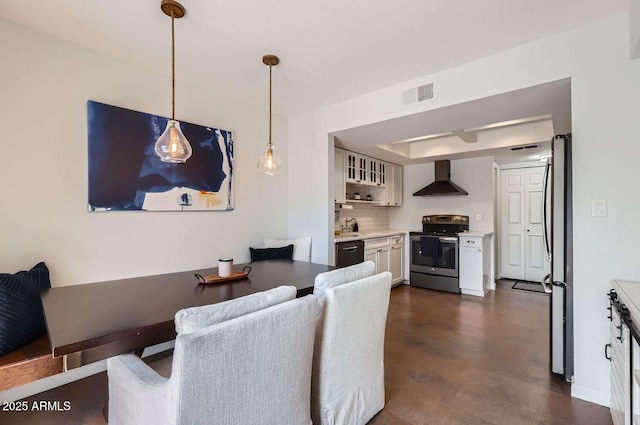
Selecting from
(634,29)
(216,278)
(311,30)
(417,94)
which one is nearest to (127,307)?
(216,278)

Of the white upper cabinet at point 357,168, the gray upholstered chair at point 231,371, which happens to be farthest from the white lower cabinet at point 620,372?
the white upper cabinet at point 357,168

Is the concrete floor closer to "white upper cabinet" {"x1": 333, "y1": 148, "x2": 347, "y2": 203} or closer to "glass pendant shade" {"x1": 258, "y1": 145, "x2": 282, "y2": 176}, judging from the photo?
"white upper cabinet" {"x1": 333, "y1": 148, "x2": 347, "y2": 203}

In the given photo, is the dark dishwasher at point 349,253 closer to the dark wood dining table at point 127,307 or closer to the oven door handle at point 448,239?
the oven door handle at point 448,239

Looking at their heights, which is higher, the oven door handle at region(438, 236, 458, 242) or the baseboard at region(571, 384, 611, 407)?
the oven door handle at region(438, 236, 458, 242)

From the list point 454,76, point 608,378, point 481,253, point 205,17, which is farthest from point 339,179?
point 608,378

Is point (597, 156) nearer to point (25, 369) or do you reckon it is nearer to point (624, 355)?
point (624, 355)

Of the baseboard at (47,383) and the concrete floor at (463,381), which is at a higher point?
the baseboard at (47,383)

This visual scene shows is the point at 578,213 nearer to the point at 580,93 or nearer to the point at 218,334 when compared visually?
the point at 580,93

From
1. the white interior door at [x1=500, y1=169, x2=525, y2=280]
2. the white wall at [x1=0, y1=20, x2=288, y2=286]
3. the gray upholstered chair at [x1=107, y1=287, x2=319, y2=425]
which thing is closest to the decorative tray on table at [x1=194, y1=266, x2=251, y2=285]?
the gray upholstered chair at [x1=107, y1=287, x2=319, y2=425]

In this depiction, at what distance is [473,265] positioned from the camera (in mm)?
4707

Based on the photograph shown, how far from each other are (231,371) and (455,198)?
5.26m

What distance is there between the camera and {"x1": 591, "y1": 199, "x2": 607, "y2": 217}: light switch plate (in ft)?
6.76

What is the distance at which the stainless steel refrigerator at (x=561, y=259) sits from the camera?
2.30 metres

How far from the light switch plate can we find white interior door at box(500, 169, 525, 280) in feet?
12.9
